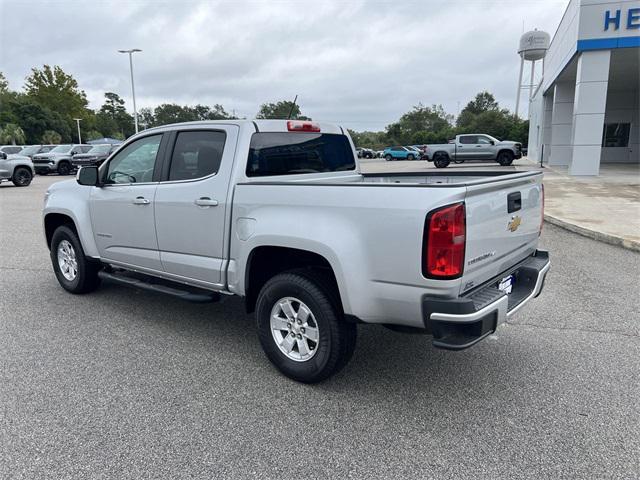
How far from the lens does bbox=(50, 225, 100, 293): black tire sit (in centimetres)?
534

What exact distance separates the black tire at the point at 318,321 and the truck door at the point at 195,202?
0.63 meters

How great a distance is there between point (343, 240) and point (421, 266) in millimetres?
530

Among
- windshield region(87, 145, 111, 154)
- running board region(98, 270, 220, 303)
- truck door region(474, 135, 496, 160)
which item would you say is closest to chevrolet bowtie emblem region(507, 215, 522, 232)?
running board region(98, 270, 220, 303)

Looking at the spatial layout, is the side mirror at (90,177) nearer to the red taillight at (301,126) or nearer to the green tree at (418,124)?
the red taillight at (301,126)

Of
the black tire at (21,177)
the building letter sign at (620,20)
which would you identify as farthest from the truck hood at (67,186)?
the building letter sign at (620,20)

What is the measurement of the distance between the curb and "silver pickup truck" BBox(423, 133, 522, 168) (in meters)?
17.5

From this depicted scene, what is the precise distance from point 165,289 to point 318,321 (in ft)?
5.75

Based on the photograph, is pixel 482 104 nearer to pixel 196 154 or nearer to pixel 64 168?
pixel 64 168

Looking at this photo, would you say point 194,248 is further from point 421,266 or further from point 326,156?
point 421,266

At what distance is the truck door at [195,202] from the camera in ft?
12.5

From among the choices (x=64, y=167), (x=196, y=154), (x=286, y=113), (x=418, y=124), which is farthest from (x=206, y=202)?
(x=418, y=124)

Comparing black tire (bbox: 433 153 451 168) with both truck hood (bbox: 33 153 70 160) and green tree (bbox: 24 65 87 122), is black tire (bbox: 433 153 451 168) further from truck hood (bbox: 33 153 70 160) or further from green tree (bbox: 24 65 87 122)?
green tree (bbox: 24 65 87 122)

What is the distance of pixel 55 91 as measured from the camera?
6856cm

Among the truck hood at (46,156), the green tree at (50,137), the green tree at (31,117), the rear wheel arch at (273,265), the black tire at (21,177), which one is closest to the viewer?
the rear wheel arch at (273,265)
